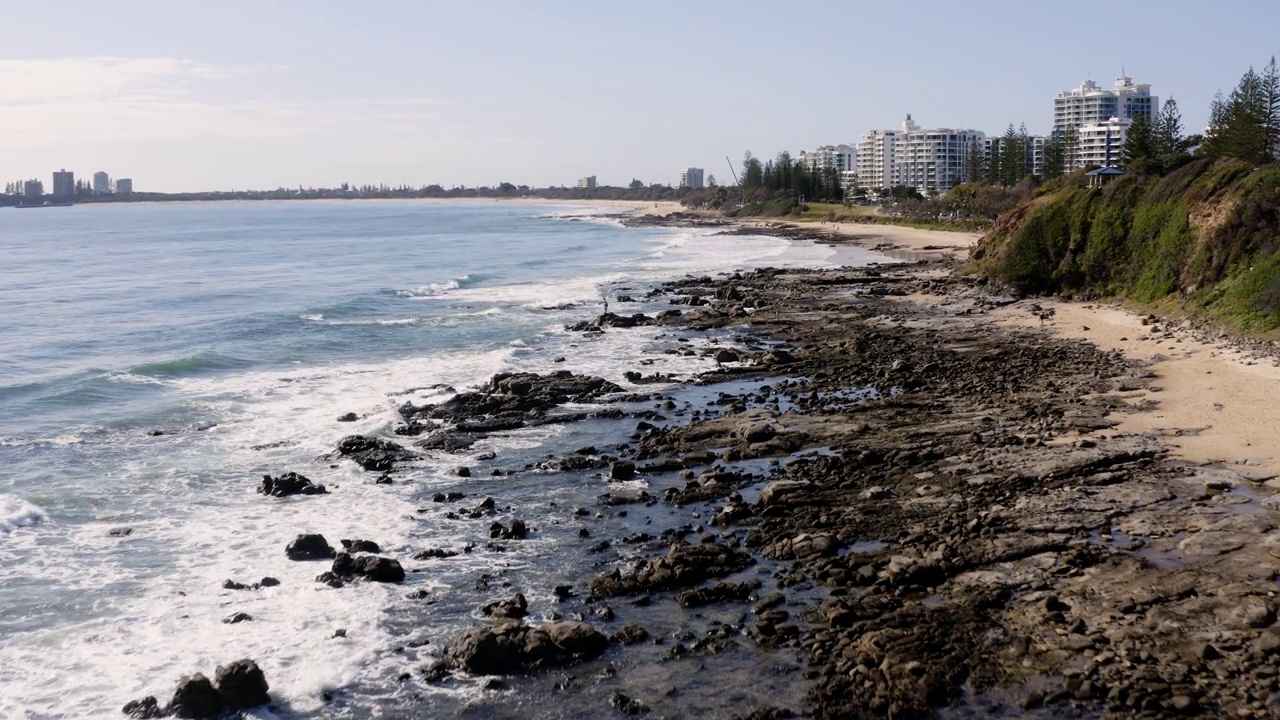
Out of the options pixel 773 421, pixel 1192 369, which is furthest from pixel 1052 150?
pixel 773 421

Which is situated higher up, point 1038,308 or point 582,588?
point 1038,308

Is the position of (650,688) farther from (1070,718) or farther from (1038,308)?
(1038,308)

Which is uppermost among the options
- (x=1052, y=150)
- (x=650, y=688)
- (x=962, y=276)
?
(x=1052, y=150)

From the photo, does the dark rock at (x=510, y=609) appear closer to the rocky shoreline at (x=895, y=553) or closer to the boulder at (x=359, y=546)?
the rocky shoreline at (x=895, y=553)

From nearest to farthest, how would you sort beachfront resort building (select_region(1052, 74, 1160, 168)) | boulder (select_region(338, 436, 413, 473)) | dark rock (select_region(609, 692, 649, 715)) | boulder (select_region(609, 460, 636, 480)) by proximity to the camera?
dark rock (select_region(609, 692, 649, 715)) < boulder (select_region(609, 460, 636, 480)) < boulder (select_region(338, 436, 413, 473)) < beachfront resort building (select_region(1052, 74, 1160, 168))

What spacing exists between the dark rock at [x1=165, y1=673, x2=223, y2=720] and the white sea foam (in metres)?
9.19

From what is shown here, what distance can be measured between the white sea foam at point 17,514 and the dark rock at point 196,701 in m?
9.19

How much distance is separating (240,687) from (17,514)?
10.4 meters

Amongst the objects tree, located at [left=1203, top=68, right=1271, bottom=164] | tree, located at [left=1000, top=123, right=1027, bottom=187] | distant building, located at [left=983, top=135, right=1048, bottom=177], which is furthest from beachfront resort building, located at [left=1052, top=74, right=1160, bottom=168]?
tree, located at [left=1203, top=68, right=1271, bottom=164]

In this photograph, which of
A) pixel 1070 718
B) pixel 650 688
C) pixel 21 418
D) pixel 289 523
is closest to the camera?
pixel 1070 718

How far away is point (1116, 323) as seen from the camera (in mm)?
36000

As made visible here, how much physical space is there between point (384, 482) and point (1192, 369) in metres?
20.2

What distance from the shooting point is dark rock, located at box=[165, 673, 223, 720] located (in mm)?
12680

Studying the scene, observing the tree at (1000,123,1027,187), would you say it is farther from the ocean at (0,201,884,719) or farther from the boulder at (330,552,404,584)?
the boulder at (330,552,404,584)
